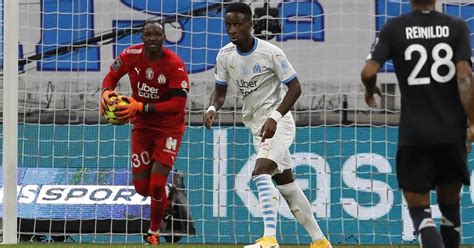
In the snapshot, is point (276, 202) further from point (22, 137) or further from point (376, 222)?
point (22, 137)

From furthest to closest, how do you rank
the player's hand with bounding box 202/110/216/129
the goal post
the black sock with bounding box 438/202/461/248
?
the goal post < the player's hand with bounding box 202/110/216/129 < the black sock with bounding box 438/202/461/248

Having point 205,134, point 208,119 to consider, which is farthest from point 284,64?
point 205,134

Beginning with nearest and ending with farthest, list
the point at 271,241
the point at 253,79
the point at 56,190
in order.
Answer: the point at 271,241, the point at 253,79, the point at 56,190

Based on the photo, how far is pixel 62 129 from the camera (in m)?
13.5

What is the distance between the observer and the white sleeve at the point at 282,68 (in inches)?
369

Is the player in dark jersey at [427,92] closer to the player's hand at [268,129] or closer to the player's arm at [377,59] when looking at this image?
→ the player's arm at [377,59]

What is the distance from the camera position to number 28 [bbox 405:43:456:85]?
646cm

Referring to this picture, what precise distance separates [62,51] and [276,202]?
5.20 m

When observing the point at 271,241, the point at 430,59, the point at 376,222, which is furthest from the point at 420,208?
the point at 376,222

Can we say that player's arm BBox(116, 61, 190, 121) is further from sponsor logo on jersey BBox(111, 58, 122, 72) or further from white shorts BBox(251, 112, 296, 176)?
white shorts BBox(251, 112, 296, 176)

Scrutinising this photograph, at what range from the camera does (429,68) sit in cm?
646

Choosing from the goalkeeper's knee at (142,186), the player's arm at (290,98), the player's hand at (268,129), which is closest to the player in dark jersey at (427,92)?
the player's hand at (268,129)

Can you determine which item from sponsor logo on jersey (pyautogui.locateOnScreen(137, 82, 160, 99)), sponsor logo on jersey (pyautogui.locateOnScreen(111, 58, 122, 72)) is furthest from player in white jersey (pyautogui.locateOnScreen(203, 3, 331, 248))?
sponsor logo on jersey (pyautogui.locateOnScreen(111, 58, 122, 72))

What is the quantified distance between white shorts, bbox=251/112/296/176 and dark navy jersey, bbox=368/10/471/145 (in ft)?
9.44
